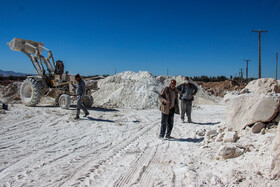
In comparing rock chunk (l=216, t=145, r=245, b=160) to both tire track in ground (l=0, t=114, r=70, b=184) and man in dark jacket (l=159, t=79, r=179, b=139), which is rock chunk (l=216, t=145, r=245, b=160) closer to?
man in dark jacket (l=159, t=79, r=179, b=139)

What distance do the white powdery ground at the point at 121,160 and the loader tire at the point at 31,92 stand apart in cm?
554

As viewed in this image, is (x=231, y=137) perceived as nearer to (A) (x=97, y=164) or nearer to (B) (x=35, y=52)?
(A) (x=97, y=164)

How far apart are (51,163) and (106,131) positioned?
2.85 m

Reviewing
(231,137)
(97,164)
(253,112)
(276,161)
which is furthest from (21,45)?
(276,161)

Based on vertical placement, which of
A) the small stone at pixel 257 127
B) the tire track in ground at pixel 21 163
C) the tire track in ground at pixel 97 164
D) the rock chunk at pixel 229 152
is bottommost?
the tire track in ground at pixel 97 164

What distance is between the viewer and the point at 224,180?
2.91 metres

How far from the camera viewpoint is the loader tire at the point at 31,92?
11.5 metres

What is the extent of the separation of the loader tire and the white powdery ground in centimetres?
554

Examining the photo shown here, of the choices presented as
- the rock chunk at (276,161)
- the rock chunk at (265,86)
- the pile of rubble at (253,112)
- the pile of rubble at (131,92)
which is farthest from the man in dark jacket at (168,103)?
the pile of rubble at (131,92)

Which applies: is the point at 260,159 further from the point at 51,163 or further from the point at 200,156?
the point at 51,163

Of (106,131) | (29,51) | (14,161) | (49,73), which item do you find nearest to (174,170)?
(14,161)

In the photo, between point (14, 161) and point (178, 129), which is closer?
point (14, 161)

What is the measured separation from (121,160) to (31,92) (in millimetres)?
10169

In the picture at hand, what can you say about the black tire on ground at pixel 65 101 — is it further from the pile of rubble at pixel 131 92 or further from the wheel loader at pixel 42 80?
the pile of rubble at pixel 131 92
